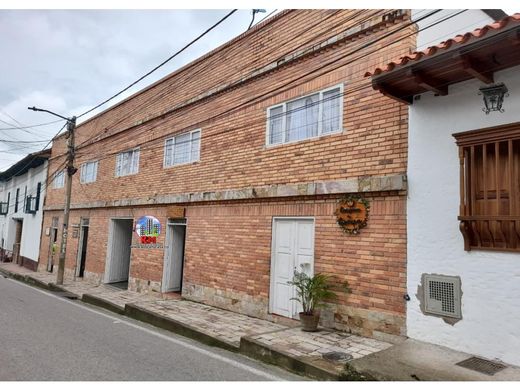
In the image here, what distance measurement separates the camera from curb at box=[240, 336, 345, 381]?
5.01 meters

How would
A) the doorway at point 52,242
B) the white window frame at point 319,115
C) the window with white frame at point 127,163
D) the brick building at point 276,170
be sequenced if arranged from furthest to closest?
the doorway at point 52,242, the window with white frame at point 127,163, the white window frame at point 319,115, the brick building at point 276,170

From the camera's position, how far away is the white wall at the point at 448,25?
6.32 meters

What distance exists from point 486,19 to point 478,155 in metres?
2.59

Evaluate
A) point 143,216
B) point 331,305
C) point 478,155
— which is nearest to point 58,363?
point 331,305

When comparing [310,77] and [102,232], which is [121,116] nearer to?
[102,232]

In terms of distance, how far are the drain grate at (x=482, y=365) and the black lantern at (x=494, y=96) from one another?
3.32m

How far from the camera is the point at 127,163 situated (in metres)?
14.1

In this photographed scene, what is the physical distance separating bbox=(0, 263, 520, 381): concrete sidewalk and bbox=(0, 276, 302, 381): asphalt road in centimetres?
21

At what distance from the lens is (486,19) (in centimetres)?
649

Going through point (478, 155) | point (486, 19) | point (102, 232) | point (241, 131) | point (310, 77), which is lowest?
point (102, 232)

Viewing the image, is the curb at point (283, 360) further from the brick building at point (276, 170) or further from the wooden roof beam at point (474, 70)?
the wooden roof beam at point (474, 70)

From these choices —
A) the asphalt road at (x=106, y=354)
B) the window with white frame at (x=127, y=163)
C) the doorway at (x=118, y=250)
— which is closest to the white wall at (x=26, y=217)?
the doorway at (x=118, y=250)

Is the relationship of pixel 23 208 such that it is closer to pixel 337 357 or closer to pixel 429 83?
pixel 337 357

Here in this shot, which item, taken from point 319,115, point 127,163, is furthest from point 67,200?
point 319,115
